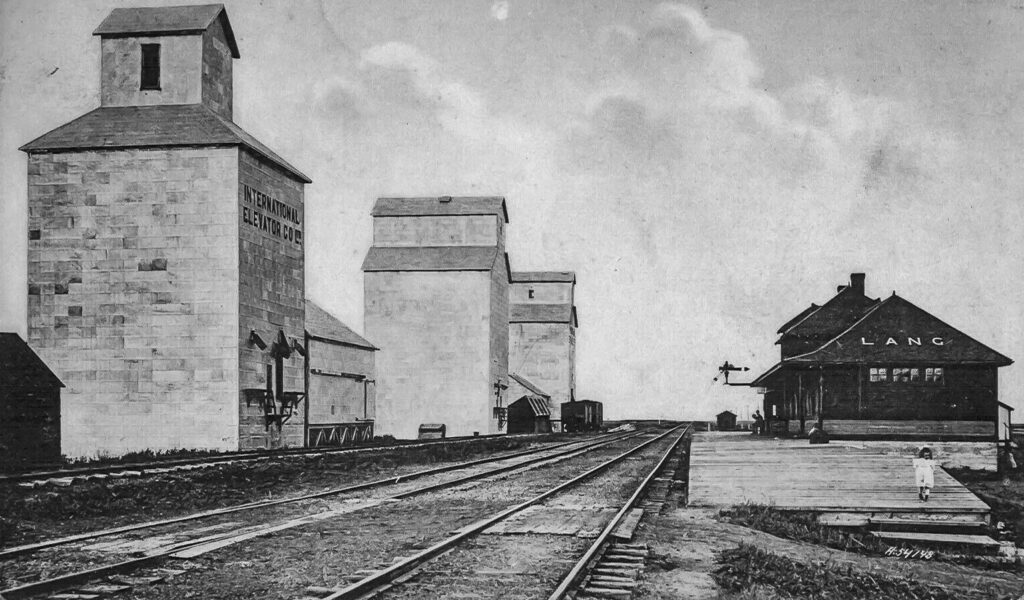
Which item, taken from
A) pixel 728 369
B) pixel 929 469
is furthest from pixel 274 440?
pixel 728 369

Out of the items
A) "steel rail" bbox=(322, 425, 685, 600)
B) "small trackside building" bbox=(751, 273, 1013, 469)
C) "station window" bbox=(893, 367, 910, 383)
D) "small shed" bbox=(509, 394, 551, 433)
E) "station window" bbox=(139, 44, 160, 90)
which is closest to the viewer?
"steel rail" bbox=(322, 425, 685, 600)

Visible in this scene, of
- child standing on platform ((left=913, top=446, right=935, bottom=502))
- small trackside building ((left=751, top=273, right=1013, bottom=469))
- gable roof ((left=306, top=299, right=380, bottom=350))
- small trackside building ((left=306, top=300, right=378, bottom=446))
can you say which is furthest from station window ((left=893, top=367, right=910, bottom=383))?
gable roof ((left=306, top=299, right=380, bottom=350))

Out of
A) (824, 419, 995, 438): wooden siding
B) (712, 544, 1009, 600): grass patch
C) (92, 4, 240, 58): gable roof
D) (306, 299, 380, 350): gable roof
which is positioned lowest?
(824, 419, 995, 438): wooden siding

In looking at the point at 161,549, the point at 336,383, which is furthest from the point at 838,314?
the point at 161,549

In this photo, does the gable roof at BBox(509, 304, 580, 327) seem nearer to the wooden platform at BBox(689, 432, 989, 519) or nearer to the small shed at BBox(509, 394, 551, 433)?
the small shed at BBox(509, 394, 551, 433)

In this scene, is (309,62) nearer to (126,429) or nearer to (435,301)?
(126,429)

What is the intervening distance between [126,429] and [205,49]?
11.3 meters

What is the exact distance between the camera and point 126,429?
2664 centimetres

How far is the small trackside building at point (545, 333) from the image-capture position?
75.7 meters

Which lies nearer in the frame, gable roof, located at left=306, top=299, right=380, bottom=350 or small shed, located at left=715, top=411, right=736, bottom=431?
gable roof, located at left=306, top=299, right=380, bottom=350

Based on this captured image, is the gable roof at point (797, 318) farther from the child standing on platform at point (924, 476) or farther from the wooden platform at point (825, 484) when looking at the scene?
the child standing on platform at point (924, 476)

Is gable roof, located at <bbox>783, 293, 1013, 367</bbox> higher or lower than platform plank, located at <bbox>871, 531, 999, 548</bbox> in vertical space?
higher

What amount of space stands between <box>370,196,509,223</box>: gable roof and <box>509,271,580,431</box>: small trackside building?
73.2 feet

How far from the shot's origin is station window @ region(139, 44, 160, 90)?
28.7 meters
